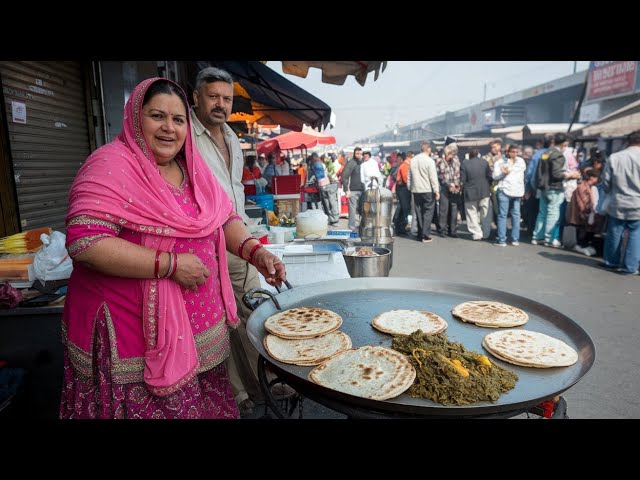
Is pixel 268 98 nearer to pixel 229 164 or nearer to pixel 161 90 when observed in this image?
pixel 229 164

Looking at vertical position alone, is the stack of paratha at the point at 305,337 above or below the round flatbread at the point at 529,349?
below

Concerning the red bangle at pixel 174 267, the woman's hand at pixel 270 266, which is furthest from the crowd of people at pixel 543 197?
the red bangle at pixel 174 267

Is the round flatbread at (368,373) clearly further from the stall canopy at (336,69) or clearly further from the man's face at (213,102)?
the stall canopy at (336,69)

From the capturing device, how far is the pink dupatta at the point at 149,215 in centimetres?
145

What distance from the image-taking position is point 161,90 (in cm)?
159

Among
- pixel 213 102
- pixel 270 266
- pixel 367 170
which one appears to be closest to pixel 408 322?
pixel 270 266

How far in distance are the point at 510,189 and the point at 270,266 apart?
7915mm

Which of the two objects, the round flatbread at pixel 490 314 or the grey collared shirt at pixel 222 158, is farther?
the grey collared shirt at pixel 222 158

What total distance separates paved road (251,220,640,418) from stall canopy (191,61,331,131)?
148 inches

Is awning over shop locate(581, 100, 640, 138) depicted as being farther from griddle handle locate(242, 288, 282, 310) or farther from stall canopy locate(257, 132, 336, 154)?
griddle handle locate(242, 288, 282, 310)

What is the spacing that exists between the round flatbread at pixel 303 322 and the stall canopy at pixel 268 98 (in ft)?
16.9

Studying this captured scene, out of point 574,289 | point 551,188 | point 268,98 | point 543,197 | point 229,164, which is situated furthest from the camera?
point 268,98
